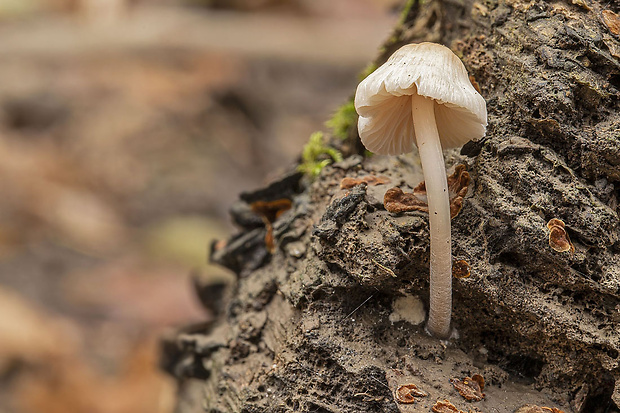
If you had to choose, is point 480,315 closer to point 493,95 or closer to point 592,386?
point 592,386

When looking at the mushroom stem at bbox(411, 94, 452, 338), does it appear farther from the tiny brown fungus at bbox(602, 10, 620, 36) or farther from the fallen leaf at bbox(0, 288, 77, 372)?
the fallen leaf at bbox(0, 288, 77, 372)

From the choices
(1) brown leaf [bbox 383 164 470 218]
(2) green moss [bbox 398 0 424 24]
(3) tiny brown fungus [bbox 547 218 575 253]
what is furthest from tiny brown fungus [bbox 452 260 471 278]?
(2) green moss [bbox 398 0 424 24]

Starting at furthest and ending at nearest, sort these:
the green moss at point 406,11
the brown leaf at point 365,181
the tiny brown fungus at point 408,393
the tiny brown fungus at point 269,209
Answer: the green moss at point 406,11, the tiny brown fungus at point 269,209, the brown leaf at point 365,181, the tiny brown fungus at point 408,393

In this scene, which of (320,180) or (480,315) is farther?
(320,180)

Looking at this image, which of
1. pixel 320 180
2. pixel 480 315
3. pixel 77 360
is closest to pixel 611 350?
pixel 480 315

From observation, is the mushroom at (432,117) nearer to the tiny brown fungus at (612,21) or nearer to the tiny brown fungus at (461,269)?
the tiny brown fungus at (461,269)

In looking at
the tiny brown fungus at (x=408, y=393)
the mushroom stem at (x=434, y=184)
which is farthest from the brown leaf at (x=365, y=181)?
the tiny brown fungus at (x=408, y=393)
